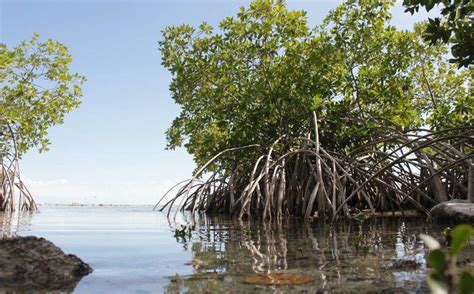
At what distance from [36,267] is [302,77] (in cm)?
809

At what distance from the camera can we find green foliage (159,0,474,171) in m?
9.42

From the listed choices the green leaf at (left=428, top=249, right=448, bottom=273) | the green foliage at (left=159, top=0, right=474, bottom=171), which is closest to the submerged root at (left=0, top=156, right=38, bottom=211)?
the green foliage at (left=159, top=0, right=474, bottom=171)

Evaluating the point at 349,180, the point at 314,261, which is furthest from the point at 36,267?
the point at 349,180

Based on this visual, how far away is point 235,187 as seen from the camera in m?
10.2

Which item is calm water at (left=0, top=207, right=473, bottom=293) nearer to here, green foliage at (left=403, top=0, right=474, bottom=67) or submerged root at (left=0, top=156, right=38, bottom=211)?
green foliage at (left=403, top=0, right=474, bottom=67)

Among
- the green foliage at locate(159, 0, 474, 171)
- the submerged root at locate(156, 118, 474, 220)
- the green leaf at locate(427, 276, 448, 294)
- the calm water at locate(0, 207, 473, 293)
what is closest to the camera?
the green leaf at locate(427, 276, 448, 294)

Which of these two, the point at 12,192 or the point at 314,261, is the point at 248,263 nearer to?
the point at 314,261

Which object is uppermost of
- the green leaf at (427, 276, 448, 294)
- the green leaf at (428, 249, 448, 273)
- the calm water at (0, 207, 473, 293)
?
the green leaf at (428, 249, 448, 273)

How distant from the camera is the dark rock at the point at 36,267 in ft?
6.40

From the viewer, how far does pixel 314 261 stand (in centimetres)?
263

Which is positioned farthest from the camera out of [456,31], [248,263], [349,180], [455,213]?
[349,180]

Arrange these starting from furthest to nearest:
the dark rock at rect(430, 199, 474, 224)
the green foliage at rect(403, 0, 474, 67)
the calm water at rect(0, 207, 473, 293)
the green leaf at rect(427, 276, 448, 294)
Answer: the dark rock at rect(430, 199, 474, 224) < the green foliage at rect(403, 0, 474, 67) < the calm water at rect(0, 207, 473, 293) < the green leaf at rect(427, 276, 448, 294)

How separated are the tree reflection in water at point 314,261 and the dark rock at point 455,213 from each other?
1728mm

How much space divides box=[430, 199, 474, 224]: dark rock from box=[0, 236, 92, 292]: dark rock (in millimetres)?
4542
